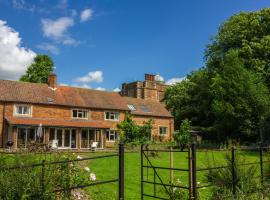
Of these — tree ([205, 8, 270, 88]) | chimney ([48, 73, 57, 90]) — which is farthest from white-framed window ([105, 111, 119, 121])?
tree ([205, 8, 270, 88])

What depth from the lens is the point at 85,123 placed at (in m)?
41.6

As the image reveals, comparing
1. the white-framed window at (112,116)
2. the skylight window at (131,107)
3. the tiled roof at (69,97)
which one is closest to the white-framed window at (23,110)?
the tiled roof at (69,97)

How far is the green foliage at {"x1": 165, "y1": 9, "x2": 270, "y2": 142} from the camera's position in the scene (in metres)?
37.2

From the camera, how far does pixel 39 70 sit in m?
57.2

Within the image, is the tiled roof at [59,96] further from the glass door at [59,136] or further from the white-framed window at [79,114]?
the glass door at [59,136]

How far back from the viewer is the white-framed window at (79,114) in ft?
140

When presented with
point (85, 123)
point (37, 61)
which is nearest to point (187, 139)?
point (85, 123)

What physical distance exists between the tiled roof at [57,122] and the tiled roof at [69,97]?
6.66ft

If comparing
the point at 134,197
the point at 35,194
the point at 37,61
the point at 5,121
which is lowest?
the point at 134,197

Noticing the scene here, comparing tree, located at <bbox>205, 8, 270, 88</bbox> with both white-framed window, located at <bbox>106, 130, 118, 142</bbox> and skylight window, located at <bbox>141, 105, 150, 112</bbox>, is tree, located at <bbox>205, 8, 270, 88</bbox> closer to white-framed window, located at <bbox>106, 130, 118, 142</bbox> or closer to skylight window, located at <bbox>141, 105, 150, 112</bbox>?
skylight window, located at <bbox>141, 105, 150, 112</bbox>

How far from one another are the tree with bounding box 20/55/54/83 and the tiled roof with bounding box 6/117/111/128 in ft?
58.8

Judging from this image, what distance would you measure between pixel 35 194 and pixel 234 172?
230 inches

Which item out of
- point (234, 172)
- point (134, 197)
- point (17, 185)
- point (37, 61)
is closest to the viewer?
point (17, 185)

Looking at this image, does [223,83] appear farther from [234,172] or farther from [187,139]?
[234,172]
